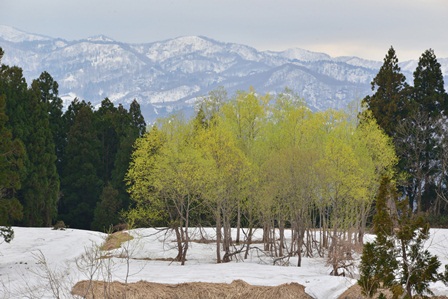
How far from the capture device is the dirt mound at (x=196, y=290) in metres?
17.5

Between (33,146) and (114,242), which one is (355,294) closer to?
(114,242)

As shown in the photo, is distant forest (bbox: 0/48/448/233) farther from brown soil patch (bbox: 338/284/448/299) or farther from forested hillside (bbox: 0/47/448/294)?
brown soil patch (bbox: 338/284/448/299)

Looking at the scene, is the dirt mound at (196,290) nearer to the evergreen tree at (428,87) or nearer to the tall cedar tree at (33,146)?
the tall cedar tree at (33,146)

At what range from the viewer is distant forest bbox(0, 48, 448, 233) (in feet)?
81.3

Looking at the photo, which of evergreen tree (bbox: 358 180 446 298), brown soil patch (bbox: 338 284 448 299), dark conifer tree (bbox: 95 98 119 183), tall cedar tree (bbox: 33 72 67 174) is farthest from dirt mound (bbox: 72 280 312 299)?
dark conifer tree (bbox: 95 98 119 183)

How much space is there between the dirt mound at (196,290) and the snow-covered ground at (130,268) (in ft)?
1.37

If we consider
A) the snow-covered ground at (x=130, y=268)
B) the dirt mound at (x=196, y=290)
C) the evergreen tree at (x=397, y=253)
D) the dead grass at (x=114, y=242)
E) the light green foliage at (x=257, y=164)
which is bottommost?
the dirt mound at (x=196, y=290)

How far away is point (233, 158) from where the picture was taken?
2475 centimetres

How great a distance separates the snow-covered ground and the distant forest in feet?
6.12

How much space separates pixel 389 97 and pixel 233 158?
21.1 m

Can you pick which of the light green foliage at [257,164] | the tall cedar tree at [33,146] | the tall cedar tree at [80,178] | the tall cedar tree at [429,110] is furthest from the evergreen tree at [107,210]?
the tall cedar tree at [429,110]

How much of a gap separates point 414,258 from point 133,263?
46.7 ft

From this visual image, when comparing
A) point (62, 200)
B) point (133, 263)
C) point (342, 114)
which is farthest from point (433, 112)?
point (62, 200)

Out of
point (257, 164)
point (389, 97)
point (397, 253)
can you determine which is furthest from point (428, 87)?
point (397, 253)
